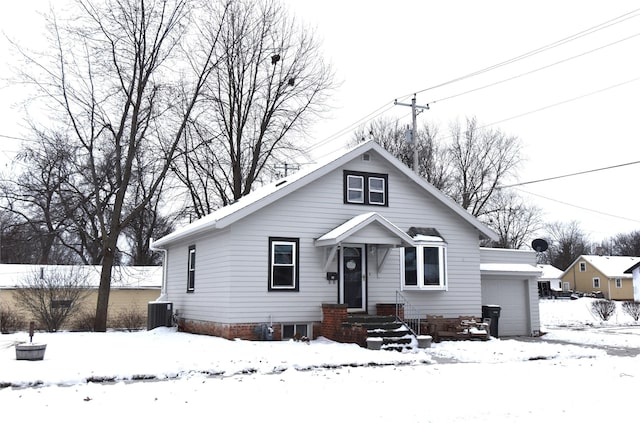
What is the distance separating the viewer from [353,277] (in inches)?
699

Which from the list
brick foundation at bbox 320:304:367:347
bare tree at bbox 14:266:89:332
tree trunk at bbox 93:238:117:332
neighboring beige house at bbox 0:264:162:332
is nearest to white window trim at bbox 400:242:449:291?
brick foundation at bbox 320:304:367:347

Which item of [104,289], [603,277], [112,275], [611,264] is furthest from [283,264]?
[611,264]

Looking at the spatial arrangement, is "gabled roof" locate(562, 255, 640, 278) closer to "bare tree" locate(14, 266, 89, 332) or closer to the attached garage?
the attached garage

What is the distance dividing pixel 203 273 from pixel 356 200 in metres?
5.37

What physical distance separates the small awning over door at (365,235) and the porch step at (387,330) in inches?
73.8

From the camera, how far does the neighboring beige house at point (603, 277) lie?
224ft

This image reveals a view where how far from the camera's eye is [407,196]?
19.2m

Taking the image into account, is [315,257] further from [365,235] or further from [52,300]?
[52,300]

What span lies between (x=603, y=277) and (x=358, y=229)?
6295 cm

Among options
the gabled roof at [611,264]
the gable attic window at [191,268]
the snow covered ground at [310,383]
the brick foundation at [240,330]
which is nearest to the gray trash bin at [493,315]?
the snow covered ground at [310,383]

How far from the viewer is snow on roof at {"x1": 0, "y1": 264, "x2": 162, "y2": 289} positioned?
31516mm

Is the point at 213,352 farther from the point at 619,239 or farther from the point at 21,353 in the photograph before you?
the point at 619,239

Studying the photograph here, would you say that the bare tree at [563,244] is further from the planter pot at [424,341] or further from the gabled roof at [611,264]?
the planter pot at [424,341]

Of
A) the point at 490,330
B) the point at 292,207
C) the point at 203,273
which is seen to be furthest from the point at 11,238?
the point at 490,330
